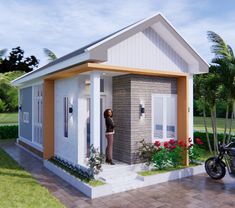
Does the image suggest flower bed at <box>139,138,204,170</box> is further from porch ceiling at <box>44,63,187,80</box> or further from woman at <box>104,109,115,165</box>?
porch ceiling at <box>44,63,187,80</box>

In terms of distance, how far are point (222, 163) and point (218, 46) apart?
6951 mm

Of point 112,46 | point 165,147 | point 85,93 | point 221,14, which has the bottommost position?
point 165,147

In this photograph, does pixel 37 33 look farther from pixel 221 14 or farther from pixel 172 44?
pixel 172 44

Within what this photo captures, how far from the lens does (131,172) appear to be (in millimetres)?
9992

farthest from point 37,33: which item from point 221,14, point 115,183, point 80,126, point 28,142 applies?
point 115,183

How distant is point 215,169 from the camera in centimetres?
975

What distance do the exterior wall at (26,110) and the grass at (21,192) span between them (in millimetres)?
5301

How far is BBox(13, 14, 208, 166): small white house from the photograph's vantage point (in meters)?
9.59

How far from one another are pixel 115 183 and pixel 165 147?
2758mm

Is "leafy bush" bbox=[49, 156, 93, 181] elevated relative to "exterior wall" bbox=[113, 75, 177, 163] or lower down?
lower down

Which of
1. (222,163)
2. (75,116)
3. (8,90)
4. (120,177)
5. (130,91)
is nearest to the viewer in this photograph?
(120,177)

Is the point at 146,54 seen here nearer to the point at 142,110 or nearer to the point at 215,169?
the point at 142,110

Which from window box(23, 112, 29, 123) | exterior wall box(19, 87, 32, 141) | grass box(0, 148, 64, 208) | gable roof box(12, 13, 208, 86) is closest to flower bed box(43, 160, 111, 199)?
grass box(0, 148, 64, 208)

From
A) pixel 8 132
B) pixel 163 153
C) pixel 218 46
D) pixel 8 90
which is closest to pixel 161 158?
pixel 163 153
